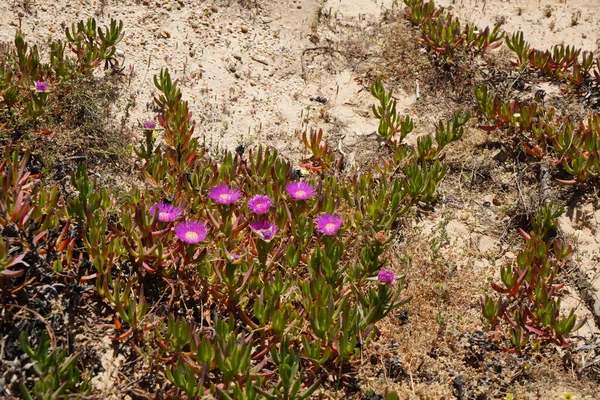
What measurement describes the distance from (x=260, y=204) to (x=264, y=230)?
0.81 ft

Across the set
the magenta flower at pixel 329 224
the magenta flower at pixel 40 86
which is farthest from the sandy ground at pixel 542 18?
the magenta flower at pixel 40 86

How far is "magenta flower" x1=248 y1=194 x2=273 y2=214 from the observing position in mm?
3125

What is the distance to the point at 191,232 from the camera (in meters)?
2.93

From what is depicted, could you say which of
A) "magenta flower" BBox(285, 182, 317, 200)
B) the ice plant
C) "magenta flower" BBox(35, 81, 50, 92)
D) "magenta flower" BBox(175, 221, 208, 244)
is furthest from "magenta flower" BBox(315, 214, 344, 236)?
"magenta flower" BBox(35, 81, 50, 92)

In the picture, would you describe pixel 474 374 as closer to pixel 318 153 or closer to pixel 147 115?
pixel 318 153

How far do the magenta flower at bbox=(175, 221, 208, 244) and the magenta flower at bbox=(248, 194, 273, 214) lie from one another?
0.95 ft

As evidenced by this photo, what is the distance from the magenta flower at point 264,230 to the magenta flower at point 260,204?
8 cm

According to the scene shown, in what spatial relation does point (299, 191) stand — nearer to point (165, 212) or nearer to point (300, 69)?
point (165, 212)

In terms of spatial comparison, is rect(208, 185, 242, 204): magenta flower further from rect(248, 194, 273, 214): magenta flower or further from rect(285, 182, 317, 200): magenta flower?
rect(285, 182, 317, 200): magenta flower

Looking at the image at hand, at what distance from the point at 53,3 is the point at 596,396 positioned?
15.2ft

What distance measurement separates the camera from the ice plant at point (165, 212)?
2982 mm

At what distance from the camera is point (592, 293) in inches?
132

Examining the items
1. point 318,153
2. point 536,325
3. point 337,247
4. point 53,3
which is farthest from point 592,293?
point 53,3

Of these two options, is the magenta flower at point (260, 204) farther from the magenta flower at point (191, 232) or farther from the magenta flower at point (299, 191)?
the magenta flower at point (191, 232)
